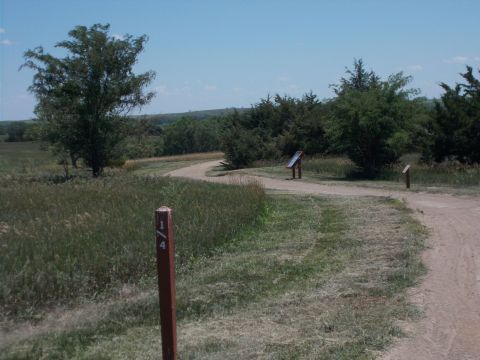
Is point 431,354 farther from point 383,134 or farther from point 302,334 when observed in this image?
point 383,134

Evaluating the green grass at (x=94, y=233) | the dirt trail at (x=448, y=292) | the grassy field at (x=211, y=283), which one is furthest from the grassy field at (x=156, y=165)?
the dirt trail at (x=448, y=292)

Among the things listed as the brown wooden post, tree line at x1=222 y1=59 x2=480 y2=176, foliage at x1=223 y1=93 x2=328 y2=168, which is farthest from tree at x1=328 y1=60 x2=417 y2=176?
the brown wooden post

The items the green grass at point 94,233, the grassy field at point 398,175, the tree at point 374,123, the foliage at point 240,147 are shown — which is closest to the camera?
the green grass at point 94,233

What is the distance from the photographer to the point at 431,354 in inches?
218

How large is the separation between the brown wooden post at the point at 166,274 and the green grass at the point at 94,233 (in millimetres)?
2404

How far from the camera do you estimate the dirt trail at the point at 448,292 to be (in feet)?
18.5

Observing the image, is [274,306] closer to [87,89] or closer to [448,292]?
[448,292]

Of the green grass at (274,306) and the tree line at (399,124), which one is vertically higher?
the tree line at (399,124)

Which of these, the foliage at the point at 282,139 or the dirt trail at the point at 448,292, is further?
the foliage at the point at 282,139

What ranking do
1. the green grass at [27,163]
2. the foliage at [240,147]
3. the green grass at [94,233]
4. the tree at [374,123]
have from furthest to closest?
1. the foliage at [240,147]
2. the green grass at [27,163]
3. the tree at [374,123]
4. the green grass at [94,233]

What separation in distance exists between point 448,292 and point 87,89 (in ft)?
65.2

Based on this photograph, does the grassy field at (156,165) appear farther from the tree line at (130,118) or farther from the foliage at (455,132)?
the foliage at (455,132)

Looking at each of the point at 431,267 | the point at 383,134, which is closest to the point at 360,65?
the point at 383,134

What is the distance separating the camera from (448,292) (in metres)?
7.42
